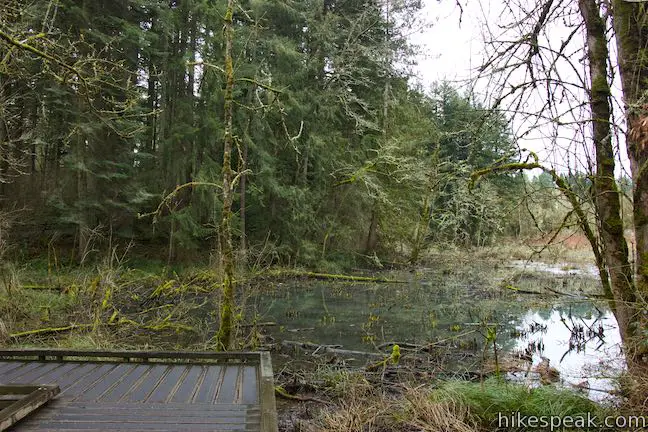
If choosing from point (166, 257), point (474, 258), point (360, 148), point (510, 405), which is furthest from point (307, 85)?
point (510, 405)

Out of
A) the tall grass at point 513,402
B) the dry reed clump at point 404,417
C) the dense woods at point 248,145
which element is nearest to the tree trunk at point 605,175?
the tall grass at point 513,402

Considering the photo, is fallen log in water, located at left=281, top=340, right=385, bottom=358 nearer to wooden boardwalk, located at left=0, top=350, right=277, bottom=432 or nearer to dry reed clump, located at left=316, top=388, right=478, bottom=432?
dry reed clump, located at left=316, top=388, right=478, bottom=432

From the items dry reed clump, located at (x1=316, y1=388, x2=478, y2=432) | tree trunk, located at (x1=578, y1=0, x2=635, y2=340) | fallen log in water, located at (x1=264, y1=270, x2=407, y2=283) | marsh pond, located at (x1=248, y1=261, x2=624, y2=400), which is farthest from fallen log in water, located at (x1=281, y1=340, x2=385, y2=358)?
fallen log in water, located at (x1=264, y1=270, x2=407, y2=283)

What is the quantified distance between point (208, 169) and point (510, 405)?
15.2 m

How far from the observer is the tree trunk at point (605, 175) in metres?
5.07

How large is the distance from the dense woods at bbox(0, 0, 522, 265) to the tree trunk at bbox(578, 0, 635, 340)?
10083 mm

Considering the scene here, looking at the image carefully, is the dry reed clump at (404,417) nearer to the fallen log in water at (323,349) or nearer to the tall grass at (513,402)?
the tall grass at (513,402)

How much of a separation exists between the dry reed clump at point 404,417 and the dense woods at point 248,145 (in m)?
10.8

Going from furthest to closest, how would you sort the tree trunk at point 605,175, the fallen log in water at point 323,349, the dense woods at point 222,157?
the dense woods at point 222,157
the fallen log in water at point 323,349
the tree trunk at point 605,175

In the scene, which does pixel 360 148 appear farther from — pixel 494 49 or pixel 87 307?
pixel 494 49

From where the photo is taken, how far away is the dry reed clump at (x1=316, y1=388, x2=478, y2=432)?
5.11 meters

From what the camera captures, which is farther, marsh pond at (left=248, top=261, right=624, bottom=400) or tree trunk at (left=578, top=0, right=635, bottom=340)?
marsh pond at (left=248, top=261, right=624, bottom=400)

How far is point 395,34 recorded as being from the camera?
22469mm

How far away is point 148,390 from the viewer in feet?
14.7
